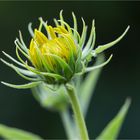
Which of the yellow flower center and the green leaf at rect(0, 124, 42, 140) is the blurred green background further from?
the yellow flower center

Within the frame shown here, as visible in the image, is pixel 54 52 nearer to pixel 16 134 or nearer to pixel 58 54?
pixel 58 54

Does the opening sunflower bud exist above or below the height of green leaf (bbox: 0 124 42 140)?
above

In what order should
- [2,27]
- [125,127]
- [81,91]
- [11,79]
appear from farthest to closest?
[2,27]
[11,79]
[125,127]
[81,91]

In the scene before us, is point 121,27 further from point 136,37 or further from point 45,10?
point 45,10

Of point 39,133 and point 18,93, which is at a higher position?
point 18,93

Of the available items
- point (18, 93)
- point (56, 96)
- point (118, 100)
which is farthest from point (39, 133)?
point (56, 96)

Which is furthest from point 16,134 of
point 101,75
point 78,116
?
point 101,75

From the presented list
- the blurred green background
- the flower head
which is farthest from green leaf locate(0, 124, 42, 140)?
the blurred green background

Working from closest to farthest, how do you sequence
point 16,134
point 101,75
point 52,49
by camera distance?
point 52,49 < point 16,134 < point 101,75
